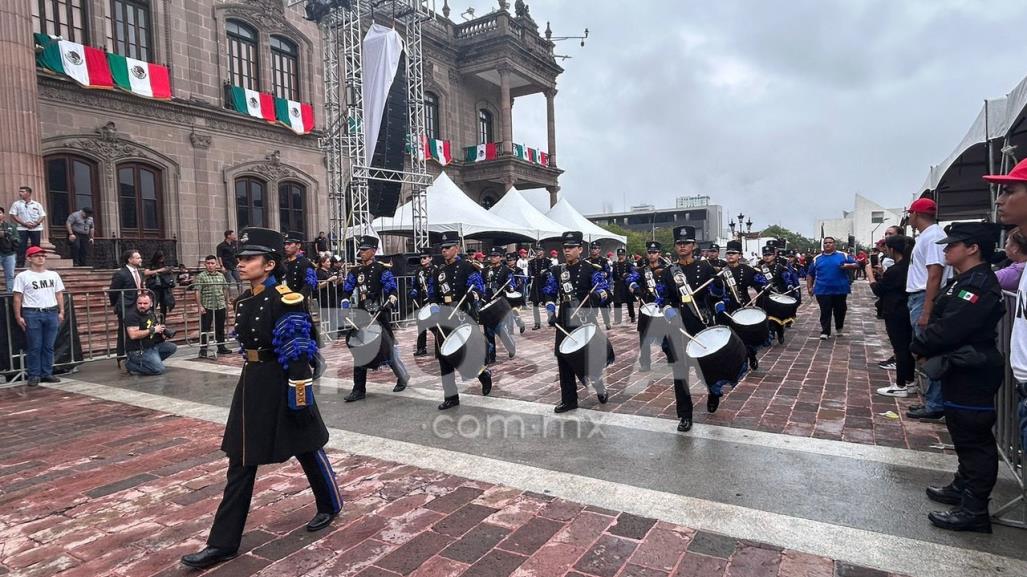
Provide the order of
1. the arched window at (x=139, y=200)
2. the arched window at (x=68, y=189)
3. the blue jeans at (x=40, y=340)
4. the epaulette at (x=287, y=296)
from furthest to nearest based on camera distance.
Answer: the arched window at (x=139, y=200)
the arched window at (x=68, y=189)
the blue jeans at (x=40, y=340)
the epaulette at (x=287, y=296)

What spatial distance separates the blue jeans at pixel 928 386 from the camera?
18.8ft

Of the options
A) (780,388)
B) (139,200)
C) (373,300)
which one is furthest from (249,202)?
(780,388)

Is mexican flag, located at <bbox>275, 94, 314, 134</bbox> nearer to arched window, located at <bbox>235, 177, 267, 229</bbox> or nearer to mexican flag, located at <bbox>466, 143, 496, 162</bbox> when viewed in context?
arched window, located at <bbox>235, 177, 267, 229</bbox>

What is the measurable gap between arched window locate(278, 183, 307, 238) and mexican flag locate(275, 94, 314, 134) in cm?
219

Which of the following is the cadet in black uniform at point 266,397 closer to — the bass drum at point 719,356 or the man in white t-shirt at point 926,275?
the bass drum at point 719,356

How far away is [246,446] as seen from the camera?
3568mm

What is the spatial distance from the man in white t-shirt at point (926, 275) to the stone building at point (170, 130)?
17387 mm

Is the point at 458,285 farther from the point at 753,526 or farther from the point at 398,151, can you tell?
the point at 398,151

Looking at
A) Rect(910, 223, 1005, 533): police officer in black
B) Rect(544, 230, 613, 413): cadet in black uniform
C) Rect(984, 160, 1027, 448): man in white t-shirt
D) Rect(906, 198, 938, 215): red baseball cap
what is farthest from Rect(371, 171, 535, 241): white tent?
Rect(984, 160, 1027, 448): man in white t-shirt

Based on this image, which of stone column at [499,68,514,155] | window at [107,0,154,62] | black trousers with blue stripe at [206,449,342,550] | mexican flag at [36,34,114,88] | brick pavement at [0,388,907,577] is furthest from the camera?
stone column at [499,68,514,155]

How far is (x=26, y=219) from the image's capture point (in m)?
12.3

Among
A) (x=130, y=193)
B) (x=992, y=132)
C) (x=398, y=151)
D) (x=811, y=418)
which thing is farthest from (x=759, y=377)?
(x=130, y=193)

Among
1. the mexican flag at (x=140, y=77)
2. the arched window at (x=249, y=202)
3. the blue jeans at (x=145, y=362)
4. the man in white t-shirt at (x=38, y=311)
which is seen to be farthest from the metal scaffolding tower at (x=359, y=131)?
the man in white t-shirt at (x=38, y=311)

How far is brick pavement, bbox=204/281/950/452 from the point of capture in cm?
570
